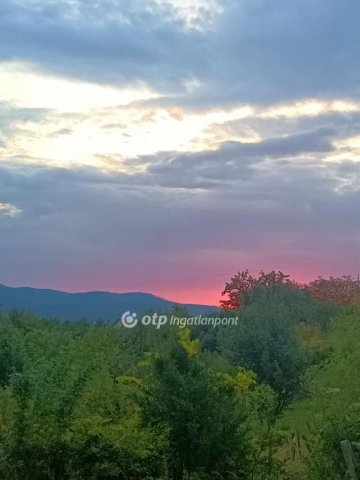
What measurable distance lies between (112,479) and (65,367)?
1476mm

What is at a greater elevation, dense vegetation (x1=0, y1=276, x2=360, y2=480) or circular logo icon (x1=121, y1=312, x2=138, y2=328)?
circular logo icon (x1=121, y1=312, x2=138, y2=328)

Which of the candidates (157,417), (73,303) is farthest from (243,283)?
(157,417)

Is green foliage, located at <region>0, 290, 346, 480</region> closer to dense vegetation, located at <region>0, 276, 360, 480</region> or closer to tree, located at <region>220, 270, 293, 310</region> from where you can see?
dense vegetation, located at <region>0, 276, 360, 480</region>

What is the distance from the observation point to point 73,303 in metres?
34.1

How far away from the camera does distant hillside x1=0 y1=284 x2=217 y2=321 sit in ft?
89.6

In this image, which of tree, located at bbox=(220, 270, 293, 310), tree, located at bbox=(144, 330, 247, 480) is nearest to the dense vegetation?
tree, located at bbox=(144, 330, 247, 480)

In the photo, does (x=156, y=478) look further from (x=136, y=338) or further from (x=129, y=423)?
(x=136, y=338)

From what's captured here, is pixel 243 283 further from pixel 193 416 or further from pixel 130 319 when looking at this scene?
pixel 193 416
